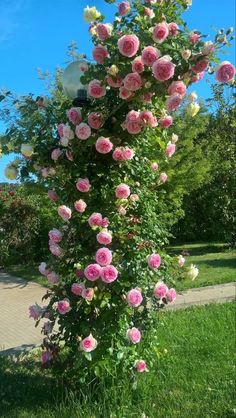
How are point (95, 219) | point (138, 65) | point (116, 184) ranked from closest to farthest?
1. point (138, 65)
2. point (95, 219)
3. point (116, 184)

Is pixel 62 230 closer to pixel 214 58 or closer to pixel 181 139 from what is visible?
pixel 214 58

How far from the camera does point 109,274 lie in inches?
142

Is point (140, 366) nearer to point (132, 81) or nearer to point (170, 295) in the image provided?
point (170, 295)

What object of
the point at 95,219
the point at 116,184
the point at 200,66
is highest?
the point at 200,66

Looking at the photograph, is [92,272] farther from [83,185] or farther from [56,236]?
[83,185]

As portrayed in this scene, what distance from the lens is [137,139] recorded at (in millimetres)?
4047

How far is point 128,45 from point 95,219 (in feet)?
4.09

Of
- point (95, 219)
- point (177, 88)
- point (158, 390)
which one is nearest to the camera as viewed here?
point (177, 88)

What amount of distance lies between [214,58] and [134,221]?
1359mm

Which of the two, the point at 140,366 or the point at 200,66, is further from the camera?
the point at 140,366

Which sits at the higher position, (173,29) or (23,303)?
(173,29)

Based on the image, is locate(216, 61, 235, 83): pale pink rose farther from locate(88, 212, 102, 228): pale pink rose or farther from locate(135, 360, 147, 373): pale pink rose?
locate(135, 360, 147, 373): pale pink rose

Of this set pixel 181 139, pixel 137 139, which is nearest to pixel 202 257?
pixel 181 139

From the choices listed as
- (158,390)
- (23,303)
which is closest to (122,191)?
(158,390)
